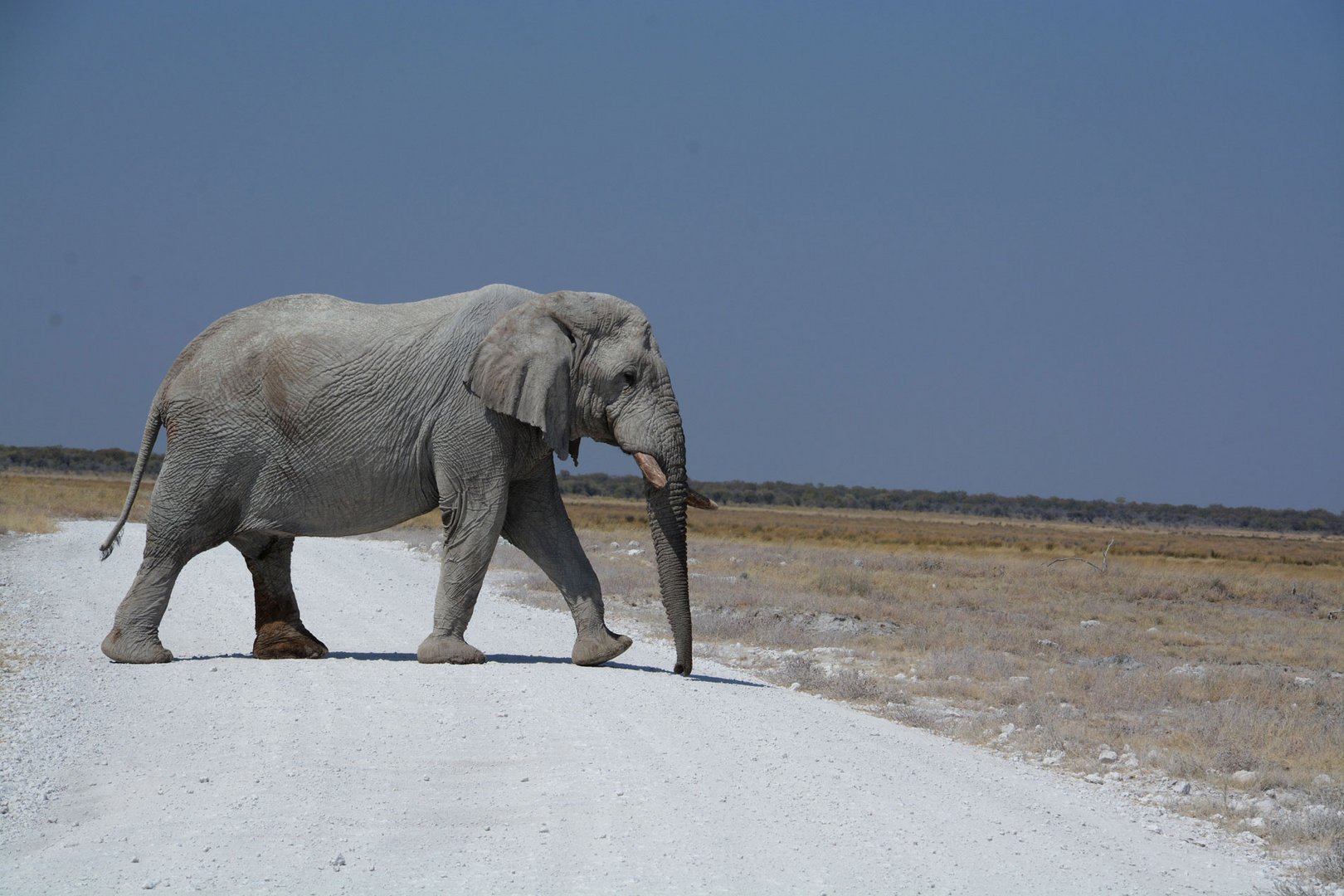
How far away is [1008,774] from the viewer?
931 centimetres

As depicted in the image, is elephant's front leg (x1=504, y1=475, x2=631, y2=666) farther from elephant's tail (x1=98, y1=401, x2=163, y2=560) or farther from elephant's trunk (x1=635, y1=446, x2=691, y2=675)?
elephant's tail (x1=98, y1=401, x2=163, y2=560)

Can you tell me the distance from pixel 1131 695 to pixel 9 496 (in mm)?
42864

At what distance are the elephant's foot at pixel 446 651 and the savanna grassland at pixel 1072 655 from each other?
3.67m

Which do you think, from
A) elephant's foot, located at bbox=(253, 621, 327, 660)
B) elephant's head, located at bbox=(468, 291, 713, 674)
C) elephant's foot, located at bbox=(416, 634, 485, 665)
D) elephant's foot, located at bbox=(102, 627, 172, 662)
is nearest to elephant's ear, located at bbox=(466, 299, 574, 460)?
elephant's head, located at bbox=(468, 291, 713, 674)

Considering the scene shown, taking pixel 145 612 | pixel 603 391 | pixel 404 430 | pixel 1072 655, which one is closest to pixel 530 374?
pixel 603 391

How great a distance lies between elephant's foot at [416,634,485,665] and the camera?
11336mm

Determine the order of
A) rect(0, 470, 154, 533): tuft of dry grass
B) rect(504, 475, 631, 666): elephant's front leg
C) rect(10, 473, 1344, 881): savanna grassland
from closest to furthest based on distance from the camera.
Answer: rect(10, 473, 1344, 881): savanna grassland
rect(504, 475, 631, 666): elephant's front leg
rect(0, 470, 154, 533): tuft of dry grass

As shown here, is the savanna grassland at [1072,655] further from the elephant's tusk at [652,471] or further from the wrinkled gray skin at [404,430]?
the wrinkled gray skin at [404,430]

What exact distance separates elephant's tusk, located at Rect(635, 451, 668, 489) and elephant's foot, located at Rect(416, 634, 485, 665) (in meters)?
2.15

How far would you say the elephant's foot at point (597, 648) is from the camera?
1188 centimetres

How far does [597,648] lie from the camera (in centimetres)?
1190

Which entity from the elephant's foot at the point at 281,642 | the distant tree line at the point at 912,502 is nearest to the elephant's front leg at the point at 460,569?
the elephant's foot at the point at 281,642

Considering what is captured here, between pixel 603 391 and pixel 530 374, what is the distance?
0.73 meters

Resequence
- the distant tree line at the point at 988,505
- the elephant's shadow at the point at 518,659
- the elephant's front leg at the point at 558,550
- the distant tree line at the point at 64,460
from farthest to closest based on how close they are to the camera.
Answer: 1. the distant tree line at the point at 988,505
2. the distant tree line at the point at 64,460
3. the elephant's front leg at the point at 558,550
4. the elephant's shadow at the point at 518,659
